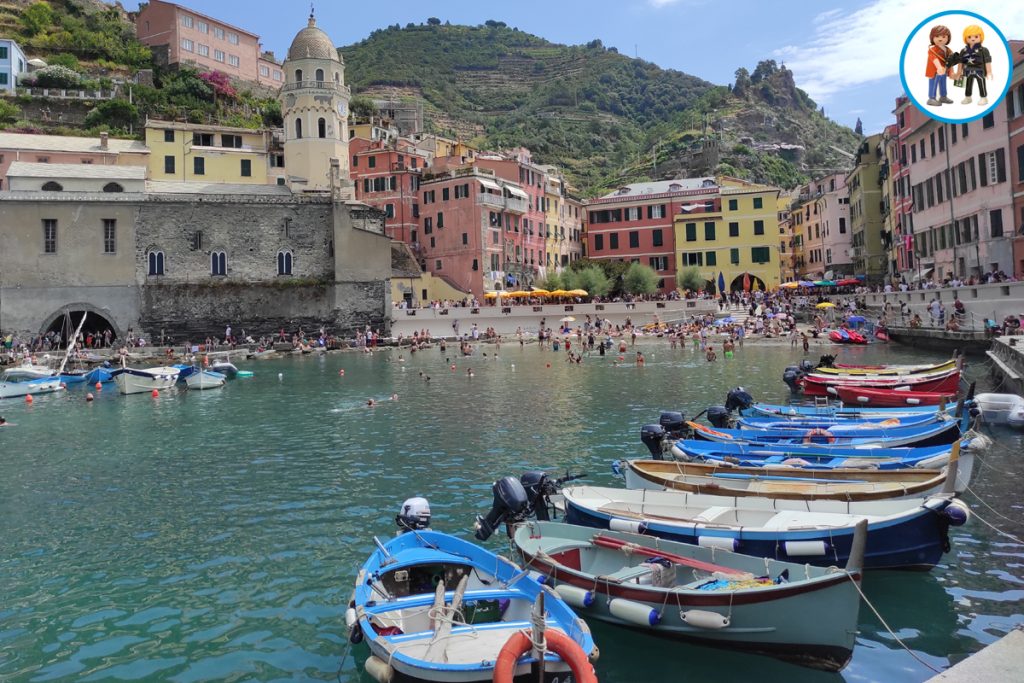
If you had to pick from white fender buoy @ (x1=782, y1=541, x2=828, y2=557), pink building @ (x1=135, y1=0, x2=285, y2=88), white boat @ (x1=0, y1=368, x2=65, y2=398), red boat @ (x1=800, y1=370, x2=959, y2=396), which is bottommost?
white fender buoy @ (x1=782, y1=541, x2=828, y2=557)

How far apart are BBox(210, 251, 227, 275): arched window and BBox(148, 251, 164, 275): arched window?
130 inches

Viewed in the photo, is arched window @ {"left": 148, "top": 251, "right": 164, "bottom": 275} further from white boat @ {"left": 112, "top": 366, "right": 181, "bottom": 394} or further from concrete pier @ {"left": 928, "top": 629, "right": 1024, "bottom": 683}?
concrete pier @ {"left": 928, "top": 629, "right": 1024, "bottom": 683}

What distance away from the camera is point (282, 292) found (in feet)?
179

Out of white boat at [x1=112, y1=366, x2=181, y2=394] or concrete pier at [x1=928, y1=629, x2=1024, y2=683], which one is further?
white boat at [x1=112, y1=366, x2=181, y2=394]

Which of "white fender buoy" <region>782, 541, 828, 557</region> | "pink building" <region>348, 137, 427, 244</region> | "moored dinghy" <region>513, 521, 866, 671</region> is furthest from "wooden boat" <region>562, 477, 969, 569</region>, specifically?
"pink building" <region>348, 137, 427, 244</region>

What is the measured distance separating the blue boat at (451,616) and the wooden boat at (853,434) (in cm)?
862

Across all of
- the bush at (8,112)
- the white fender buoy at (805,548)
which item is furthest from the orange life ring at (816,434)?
the bush at (8,112)

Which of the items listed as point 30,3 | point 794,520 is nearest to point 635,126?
point 30,3

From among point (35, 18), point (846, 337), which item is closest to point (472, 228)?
point (846, 337)

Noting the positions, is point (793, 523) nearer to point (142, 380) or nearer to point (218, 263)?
point (142, 380)

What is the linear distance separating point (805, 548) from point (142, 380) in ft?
107

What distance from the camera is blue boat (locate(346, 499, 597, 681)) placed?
6180mm

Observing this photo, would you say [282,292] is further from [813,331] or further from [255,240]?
[813,331]

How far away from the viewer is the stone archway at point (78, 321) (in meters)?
49.9
